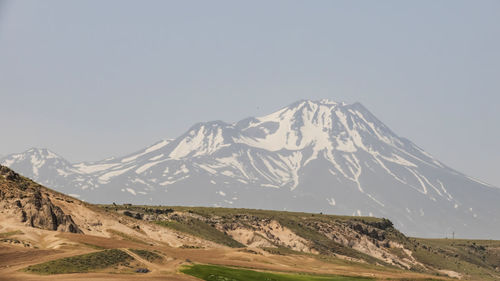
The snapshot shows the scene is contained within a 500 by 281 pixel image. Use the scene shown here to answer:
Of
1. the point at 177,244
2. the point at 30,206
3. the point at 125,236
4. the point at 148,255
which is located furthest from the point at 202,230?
the point at 148,255

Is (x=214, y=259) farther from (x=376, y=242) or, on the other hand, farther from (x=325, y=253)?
(x=376, y=242)

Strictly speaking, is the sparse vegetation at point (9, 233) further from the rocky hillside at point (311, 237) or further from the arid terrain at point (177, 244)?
the rocky hillside at point (311, 237)

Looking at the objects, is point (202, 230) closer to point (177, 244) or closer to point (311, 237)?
point (177, 244)

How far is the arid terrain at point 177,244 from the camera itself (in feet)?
270

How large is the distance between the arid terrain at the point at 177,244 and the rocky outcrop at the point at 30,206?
174mm

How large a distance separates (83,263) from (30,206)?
29600 millimetres

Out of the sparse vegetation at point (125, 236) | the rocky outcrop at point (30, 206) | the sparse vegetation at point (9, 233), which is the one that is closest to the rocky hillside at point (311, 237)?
the sparse vegetation at point (125, 236)

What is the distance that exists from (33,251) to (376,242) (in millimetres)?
118912

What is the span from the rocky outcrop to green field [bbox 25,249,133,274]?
22.7m

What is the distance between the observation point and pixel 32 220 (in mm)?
104312

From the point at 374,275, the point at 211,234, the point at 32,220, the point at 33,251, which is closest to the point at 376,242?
the point at 211,234

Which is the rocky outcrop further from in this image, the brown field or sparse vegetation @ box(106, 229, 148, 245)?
sparse vegetation @ box(106, 229, 148, 245)

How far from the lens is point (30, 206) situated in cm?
10631

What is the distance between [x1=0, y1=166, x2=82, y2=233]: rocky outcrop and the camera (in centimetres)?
10419
